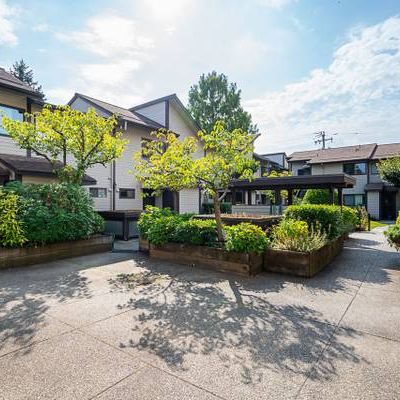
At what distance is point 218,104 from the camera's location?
102 feet

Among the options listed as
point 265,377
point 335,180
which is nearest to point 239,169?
point 265,377

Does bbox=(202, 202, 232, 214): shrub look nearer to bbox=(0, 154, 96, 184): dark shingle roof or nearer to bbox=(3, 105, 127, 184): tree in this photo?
bbox=(0, 154, 96, 184): dark shingle roof

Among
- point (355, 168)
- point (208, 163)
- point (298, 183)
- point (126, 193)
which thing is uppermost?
point (355, 168)

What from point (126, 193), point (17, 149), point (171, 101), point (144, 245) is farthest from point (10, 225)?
point (171, 101)

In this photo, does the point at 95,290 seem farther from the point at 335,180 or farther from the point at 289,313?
the point at 335,180

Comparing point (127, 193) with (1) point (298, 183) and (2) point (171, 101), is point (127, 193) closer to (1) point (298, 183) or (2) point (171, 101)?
(2) point (171, 101)

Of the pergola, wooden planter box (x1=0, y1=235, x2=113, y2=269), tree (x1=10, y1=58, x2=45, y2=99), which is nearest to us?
wooden planter box (x1=0, y1=235, x2=113, y2=269)

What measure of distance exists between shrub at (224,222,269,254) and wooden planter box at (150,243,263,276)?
0.13 metres

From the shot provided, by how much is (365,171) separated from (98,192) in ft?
84.2

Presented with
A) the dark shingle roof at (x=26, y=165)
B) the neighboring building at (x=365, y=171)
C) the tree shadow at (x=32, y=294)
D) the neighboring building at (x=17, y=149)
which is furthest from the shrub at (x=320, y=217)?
the neighboring building at (x=365, y=171)

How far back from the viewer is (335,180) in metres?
11.1

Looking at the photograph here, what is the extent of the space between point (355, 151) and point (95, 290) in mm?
31283

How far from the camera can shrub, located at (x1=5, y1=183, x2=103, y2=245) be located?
7.29 meters

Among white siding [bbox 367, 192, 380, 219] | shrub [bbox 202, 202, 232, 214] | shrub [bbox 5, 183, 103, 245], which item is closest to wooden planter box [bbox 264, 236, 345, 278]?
shrub [bbox 5, 183, 103, 245]
